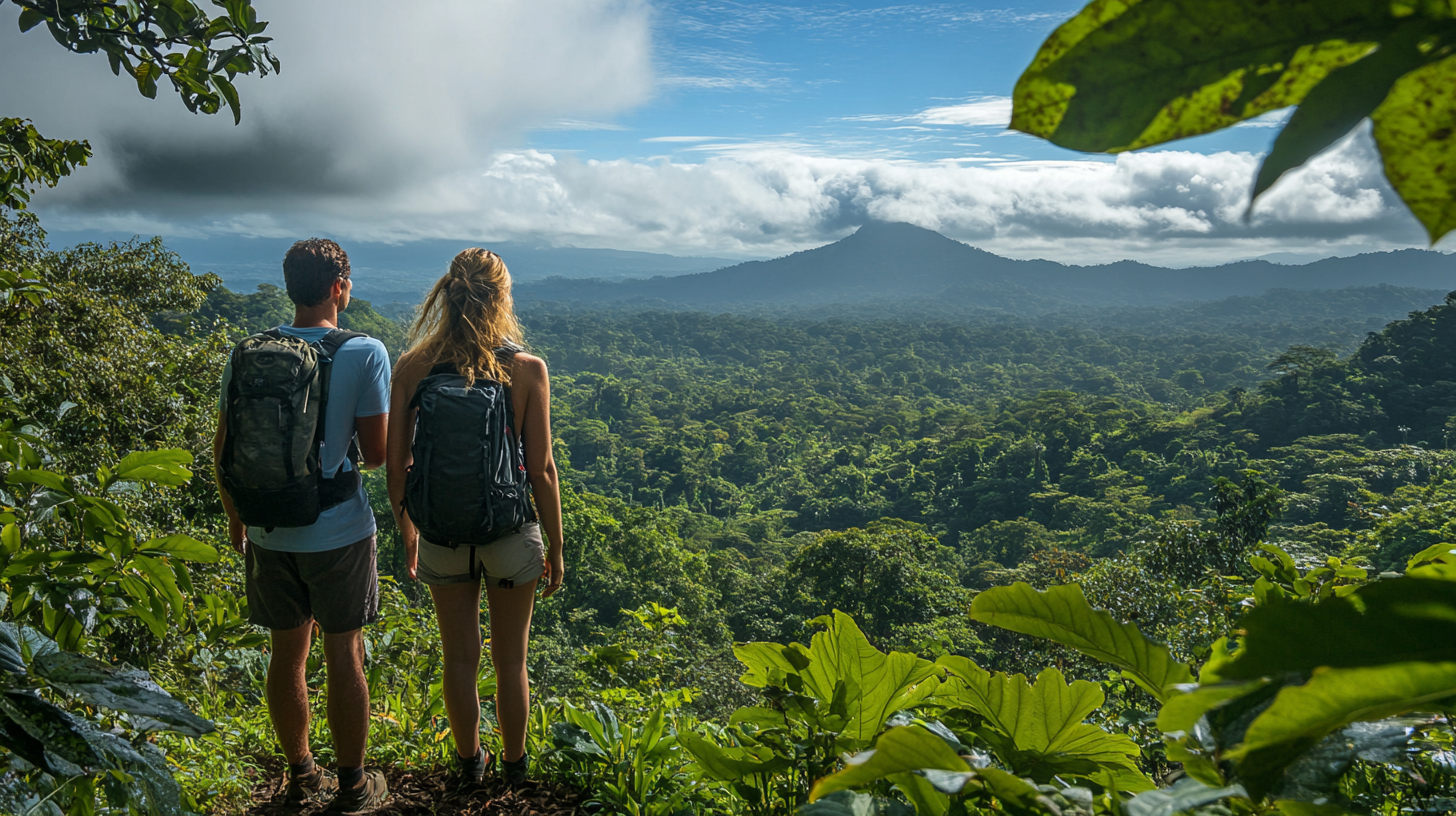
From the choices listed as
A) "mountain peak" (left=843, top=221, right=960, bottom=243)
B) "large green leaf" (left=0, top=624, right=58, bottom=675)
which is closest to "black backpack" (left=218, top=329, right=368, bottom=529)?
"large green leaf" (left=0, top=624, right=58, bottom=675)

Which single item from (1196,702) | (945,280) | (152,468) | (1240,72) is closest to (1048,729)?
(1196,702)

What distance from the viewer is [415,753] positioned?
2.10 m

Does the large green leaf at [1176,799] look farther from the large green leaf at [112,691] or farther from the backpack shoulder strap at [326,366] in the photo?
the backpack shoulder strap at [326,366]

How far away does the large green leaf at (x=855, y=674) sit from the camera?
799 millimetres

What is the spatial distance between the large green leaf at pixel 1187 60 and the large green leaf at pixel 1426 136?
17mm

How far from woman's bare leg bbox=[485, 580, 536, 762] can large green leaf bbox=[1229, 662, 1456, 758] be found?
66.2 inches

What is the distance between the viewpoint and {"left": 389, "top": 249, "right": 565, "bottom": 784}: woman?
173cm

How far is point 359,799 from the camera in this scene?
1.79m

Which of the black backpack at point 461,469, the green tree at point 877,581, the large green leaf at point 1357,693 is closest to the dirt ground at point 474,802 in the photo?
the black backpack at point 461,469

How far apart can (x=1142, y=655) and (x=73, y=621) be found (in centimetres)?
111

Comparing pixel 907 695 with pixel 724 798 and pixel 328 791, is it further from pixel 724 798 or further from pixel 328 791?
pixel 328 791

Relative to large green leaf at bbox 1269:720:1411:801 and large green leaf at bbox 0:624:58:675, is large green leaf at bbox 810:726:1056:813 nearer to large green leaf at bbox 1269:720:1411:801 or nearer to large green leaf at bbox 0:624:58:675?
large green leaf at bbox 1269:720:1411:801

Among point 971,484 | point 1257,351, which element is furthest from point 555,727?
point 1257,351

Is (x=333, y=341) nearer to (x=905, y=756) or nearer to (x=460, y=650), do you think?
(x=460, y=650)
